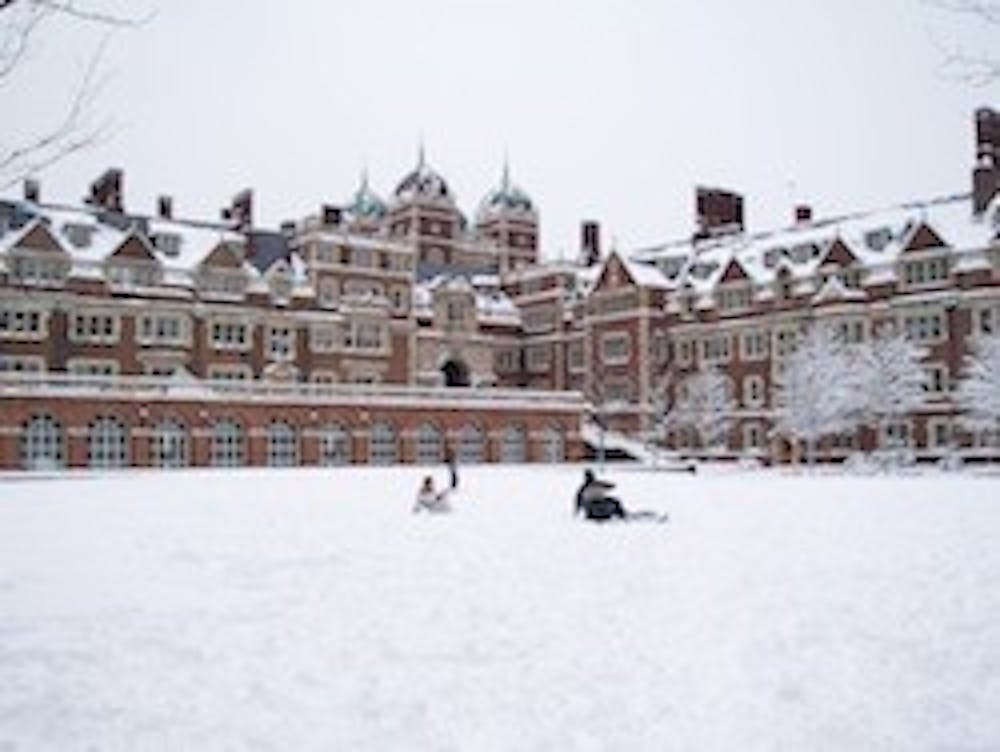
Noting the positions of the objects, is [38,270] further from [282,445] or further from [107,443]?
[282,445]

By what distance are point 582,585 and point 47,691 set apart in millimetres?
6074

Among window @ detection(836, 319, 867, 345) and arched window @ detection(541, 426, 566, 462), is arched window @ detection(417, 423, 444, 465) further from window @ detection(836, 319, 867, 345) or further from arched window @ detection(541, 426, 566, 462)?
window @ detection(836, 319, 867, 345)

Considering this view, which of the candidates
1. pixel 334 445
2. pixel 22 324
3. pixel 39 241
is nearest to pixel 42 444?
pixel 22 324

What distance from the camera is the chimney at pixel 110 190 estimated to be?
210ft

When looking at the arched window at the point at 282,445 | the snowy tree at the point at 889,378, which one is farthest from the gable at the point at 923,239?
the arched window at the point at 282,445

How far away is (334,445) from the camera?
5278 cm

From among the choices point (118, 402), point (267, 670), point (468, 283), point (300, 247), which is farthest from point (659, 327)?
point (267, 670)

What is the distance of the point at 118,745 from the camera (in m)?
7.11

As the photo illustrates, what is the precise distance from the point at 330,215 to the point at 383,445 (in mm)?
17939

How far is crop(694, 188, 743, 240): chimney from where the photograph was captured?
73812 mm

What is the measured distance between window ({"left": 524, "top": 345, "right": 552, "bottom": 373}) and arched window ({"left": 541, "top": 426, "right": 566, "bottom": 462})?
16.6 m

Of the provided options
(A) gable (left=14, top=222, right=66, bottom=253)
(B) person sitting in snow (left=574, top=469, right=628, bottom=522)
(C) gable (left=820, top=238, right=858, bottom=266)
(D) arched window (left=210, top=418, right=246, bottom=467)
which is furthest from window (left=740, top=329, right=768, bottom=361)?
(B) person sitting in snow (left=574, top=469, right=628, bottom=522)

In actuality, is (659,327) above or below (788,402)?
above

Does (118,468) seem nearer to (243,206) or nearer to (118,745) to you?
(243,206)
